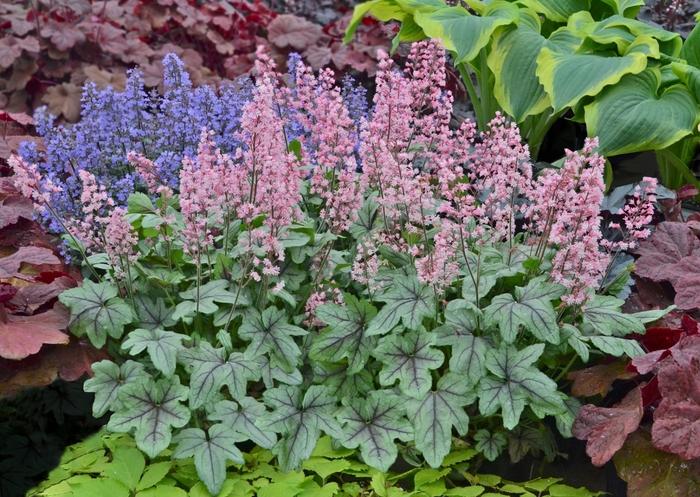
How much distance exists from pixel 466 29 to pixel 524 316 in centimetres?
167

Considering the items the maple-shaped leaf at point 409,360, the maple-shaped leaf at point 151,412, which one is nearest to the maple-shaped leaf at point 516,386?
the maple-shaped leaf at point 409,360

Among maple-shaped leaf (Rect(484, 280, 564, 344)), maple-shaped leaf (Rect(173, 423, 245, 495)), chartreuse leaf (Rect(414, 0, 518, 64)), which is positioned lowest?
maple-shaped leaf (Rect(173, 423, 245, 495))

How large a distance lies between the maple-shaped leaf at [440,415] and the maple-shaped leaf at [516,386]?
56mm

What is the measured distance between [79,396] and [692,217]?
2206mm

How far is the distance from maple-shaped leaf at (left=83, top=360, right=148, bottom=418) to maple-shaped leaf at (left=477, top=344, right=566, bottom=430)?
3.00ft

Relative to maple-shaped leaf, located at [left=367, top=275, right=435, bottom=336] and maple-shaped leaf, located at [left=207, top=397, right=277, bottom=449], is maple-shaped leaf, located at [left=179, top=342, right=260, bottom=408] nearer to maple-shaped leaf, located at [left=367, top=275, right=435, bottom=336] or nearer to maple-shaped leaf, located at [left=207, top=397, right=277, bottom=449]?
maple-shaped leaf, located at [left=207, top=397, right=277, bottom=449]

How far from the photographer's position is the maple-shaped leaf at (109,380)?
7.51 feet

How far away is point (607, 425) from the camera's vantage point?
2.25m

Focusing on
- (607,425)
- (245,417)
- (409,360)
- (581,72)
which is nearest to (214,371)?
(245,417)

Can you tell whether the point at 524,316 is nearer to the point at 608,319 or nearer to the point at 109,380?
the point at 608,319

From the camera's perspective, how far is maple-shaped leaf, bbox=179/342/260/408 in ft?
7.43

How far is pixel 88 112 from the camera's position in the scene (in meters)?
3.49

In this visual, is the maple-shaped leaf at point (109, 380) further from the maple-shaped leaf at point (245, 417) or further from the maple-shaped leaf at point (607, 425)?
the maple-shaped leaf at point (607, 425)

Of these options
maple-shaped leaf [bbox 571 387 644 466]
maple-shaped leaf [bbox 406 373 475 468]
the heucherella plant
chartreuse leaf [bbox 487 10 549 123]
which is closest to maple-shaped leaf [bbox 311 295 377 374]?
the heucherella plant
